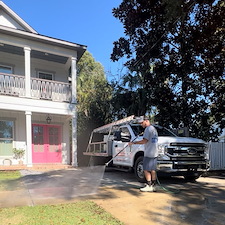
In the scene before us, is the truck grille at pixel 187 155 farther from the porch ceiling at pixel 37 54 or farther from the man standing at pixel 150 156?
the porch ceiling at pixel 37 54

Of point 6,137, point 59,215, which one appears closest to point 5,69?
point 6,137

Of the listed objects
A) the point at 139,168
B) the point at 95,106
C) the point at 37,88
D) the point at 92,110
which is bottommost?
the point at 139,168

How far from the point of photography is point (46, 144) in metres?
13.9

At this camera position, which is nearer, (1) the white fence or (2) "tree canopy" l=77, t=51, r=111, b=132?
(1) the white fence

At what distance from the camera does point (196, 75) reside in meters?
10.9

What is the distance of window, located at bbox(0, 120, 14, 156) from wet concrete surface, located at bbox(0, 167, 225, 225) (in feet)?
19.5

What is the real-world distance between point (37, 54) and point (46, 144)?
4.98 m

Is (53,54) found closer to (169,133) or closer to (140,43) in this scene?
(140,43)

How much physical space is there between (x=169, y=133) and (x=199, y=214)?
430cm

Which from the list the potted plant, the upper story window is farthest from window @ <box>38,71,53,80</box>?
the potted plant

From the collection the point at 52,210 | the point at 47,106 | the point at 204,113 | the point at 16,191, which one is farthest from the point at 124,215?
the point at 47,106

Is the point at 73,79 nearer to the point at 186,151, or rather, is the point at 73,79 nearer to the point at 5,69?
the point at 5,69

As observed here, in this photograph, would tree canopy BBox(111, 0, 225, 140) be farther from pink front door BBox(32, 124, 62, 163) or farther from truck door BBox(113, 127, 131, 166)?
pink front door BBox(32, 124, 62, 163)

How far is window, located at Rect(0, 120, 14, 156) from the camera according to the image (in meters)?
12.7
